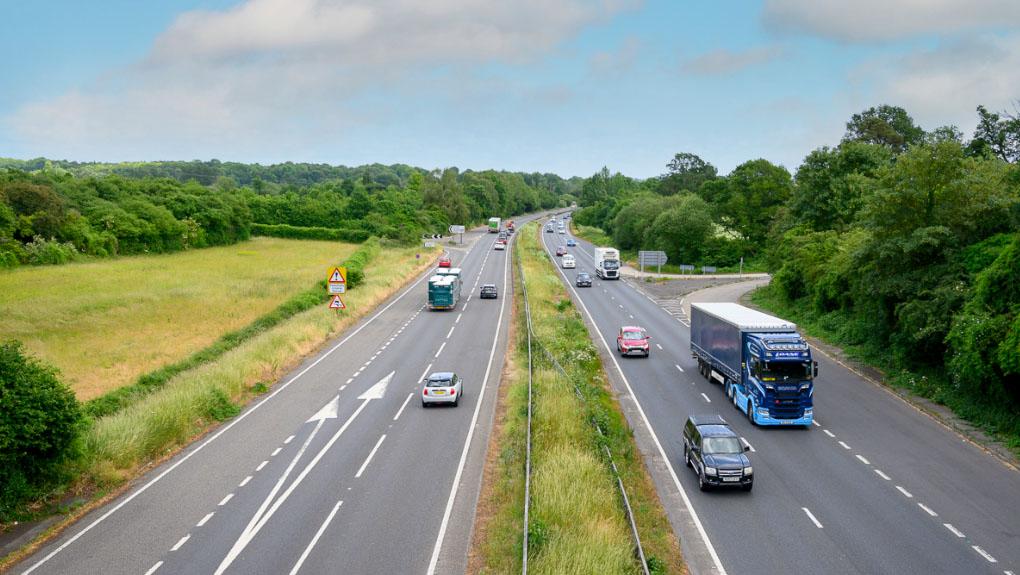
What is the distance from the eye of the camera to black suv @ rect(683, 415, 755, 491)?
19.8 meters

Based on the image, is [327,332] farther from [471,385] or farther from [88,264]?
[88,264]

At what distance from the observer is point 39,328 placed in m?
46.1

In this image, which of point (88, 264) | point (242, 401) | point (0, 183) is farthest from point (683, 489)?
point (0, 183)

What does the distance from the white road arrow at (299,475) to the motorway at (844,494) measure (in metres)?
10.2

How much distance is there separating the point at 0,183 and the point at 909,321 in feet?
295

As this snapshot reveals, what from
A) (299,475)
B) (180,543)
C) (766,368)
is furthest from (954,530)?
(180,543)

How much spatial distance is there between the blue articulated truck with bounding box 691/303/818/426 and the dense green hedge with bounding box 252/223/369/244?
101 metres

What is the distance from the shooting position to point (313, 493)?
1969 centimetres

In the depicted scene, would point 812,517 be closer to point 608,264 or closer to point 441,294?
point 441,294

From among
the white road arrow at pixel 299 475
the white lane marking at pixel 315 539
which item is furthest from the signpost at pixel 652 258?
the white lane marking at pixel 315 539

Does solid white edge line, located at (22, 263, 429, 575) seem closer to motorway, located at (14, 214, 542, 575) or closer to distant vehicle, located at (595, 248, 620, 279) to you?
motorway, located at (14, 214, 542, 575)

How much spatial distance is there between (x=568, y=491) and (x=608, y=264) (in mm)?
63485

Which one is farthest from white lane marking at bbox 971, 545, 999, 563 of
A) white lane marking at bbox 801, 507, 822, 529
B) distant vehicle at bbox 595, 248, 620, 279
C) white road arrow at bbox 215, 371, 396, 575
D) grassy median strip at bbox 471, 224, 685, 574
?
distant vehicle at bbox 595, 248, 620, 279

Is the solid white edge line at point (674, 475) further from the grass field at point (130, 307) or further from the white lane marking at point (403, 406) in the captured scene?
the grass field at point (130, 307)
